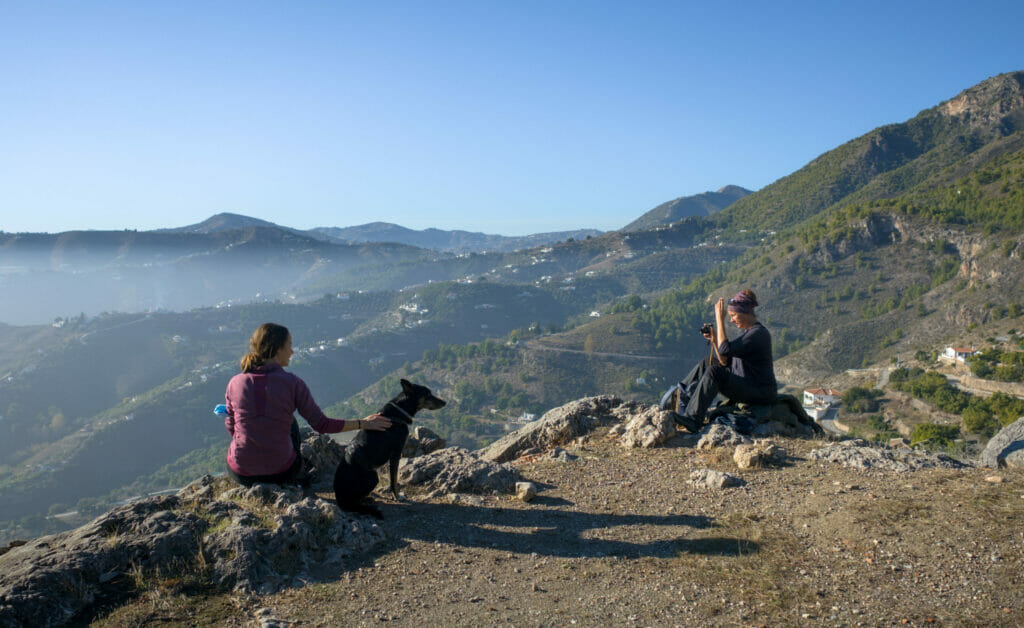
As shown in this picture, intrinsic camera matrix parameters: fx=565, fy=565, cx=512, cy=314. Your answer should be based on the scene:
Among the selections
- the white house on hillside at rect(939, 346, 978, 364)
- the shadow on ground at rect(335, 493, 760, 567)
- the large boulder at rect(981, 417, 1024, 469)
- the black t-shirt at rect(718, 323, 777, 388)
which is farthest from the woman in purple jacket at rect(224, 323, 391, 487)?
the white house on hillside at rect(939, 346, 978, 364)

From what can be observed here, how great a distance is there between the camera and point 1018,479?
5691 mm

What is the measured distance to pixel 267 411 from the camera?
5.21 metres

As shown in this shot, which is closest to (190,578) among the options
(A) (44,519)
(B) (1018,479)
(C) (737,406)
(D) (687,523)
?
(D) (687,523)

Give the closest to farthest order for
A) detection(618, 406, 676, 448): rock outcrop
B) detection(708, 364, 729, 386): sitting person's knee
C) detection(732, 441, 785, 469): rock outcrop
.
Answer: detection(732, 441, 785, 469): rock outcrop, detection(708, 364, 729, 386): sitting person's knee, detection(618, 406, 676, 448): rock outcrop

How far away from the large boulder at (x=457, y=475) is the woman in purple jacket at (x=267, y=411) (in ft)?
4.97

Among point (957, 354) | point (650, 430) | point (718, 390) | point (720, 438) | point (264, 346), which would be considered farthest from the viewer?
point (957, 354)

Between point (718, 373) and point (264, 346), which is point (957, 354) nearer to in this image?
point (718, 373)

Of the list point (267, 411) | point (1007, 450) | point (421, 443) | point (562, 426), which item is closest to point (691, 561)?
point (267, 411)

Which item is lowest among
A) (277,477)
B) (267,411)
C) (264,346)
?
(277,477)

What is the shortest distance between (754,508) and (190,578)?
16.7 ft

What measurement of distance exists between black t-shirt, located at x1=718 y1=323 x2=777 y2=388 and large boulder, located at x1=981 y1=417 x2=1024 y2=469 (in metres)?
2.48

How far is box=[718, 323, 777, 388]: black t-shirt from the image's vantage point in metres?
7.43

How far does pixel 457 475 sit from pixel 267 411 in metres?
2.44

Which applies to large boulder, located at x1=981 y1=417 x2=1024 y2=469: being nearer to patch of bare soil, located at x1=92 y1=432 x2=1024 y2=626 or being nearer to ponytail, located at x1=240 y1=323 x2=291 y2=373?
patch of bare soil, located at x1=92 y1=432 x2=1024 y2=626
